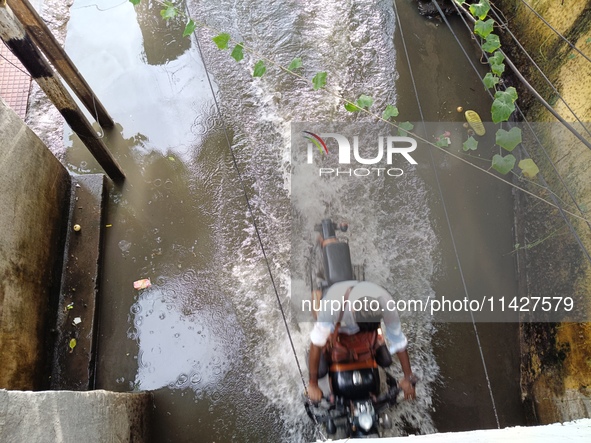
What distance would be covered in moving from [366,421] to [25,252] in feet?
10.9

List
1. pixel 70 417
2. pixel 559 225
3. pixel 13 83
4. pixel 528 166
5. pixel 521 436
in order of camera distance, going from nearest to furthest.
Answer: pixel 521 436 < pixel 70 417 < pixel 559 225 < pixel 528 166 < pixel 13 83

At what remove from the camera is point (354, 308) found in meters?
2.69

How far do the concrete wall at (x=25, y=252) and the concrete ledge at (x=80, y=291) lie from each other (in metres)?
0.11

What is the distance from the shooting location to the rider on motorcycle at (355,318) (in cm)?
271

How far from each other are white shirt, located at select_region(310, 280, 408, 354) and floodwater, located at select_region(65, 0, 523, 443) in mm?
1282

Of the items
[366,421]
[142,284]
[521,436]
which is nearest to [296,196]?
[142,284]

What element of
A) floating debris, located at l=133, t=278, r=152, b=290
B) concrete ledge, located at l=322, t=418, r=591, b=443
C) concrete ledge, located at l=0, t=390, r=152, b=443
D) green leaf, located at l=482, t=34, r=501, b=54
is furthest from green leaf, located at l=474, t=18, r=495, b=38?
concrete ledge, located at l=0, t=390, r=152, b=443

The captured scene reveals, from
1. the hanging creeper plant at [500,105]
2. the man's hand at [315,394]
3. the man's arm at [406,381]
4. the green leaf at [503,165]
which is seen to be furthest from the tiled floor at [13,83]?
the green leaf at [503,165]


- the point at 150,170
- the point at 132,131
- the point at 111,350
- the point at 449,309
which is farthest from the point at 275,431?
the point at 132,131

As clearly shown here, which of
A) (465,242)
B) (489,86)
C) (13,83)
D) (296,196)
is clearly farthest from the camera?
(13,83)

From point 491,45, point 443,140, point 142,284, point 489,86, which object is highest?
point 491,45

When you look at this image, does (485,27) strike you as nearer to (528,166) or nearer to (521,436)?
(528,166)

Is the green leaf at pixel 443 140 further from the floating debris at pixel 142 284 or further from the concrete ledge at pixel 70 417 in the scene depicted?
the concrete ledge at pixel 70 417

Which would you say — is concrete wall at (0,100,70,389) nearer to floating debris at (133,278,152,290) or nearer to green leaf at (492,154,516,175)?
floating debris at (133,278,152,290)
